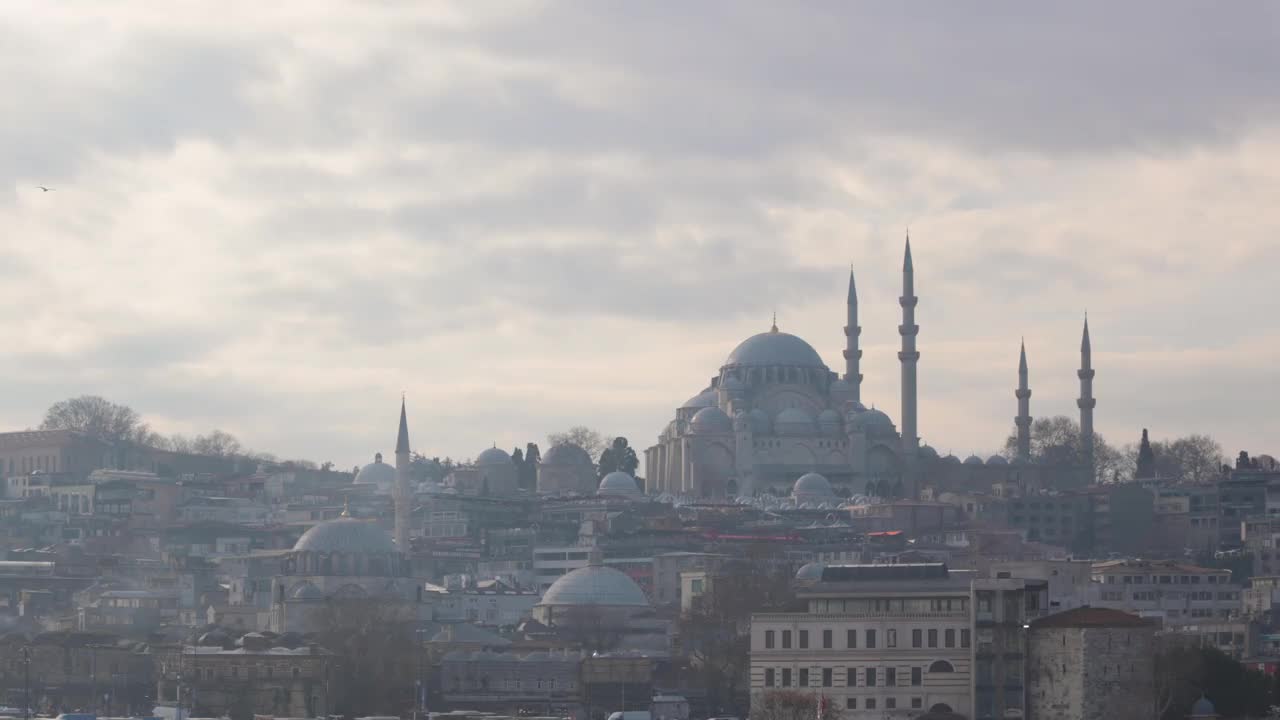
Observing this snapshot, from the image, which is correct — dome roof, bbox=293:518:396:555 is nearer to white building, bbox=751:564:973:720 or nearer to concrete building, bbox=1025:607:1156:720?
white building, bbox=751:564:973:720

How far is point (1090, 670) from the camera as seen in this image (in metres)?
52.9

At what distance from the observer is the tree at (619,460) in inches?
5290

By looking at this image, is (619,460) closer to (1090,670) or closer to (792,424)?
(792,424)

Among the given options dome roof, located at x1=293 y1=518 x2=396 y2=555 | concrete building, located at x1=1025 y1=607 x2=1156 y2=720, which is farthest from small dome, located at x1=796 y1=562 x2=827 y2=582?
concrete building, located at x1=1025 y1=607 x2=1156 y2=720

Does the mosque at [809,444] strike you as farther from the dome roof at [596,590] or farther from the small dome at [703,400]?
the dome roof at [596,590]

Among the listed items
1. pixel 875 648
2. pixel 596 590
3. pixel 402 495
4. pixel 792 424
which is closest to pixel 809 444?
pixel 792 424

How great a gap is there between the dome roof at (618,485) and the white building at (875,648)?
217ft

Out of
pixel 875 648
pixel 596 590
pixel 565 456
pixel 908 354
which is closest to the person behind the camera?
pixel 875 648

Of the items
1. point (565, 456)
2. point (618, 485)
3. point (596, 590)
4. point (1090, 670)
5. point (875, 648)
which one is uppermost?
point (565, 456)

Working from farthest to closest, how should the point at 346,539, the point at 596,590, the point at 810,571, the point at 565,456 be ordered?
1. the point at 565,456
2. the point at 346,539
3. the point at 596,590
4. the point at 810,571

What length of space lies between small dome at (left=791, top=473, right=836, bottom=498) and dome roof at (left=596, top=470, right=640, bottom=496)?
241 inches

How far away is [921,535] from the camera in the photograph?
115 meters

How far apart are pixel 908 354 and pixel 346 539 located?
2839cm

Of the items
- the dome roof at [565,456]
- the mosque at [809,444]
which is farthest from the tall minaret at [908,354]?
the dome roof at [565,456]
